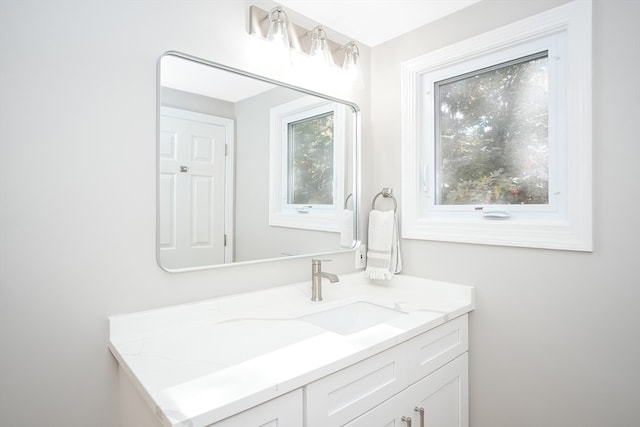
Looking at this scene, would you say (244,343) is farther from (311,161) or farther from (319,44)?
(319,44)

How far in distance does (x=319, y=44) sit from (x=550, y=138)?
3.36 ft

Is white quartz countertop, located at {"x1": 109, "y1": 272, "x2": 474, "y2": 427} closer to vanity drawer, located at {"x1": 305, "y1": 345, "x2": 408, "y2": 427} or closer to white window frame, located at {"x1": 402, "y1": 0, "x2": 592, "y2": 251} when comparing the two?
vanity drawer, located at {"x1": 305, "y1": 345, "x2": 408, "y2": 427}

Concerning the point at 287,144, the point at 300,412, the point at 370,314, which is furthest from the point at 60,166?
the point at 370,314

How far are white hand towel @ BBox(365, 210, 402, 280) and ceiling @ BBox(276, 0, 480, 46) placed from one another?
91 cm

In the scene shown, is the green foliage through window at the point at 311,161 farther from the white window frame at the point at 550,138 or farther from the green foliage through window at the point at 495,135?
the green foliage through window at the point at 495,135

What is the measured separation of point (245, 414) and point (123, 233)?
26.7 inches

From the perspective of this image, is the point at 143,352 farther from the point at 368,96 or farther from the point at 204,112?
the point at 368,96

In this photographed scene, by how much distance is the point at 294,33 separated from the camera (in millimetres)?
1480

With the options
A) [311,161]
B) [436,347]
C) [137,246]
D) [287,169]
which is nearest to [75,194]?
[137,246]

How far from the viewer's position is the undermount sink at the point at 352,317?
4.67 feet

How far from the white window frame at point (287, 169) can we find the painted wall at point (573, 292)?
0.53 metres

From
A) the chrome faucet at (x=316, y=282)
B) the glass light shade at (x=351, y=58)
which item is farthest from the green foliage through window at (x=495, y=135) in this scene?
the chrome faucet at (x=316, y=282)

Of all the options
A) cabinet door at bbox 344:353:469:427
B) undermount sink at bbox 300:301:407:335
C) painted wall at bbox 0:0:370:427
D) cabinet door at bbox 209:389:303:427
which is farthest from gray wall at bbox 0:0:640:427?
cabinet door at bbox 209:389:303:427

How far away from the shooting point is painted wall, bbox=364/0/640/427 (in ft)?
3.71
